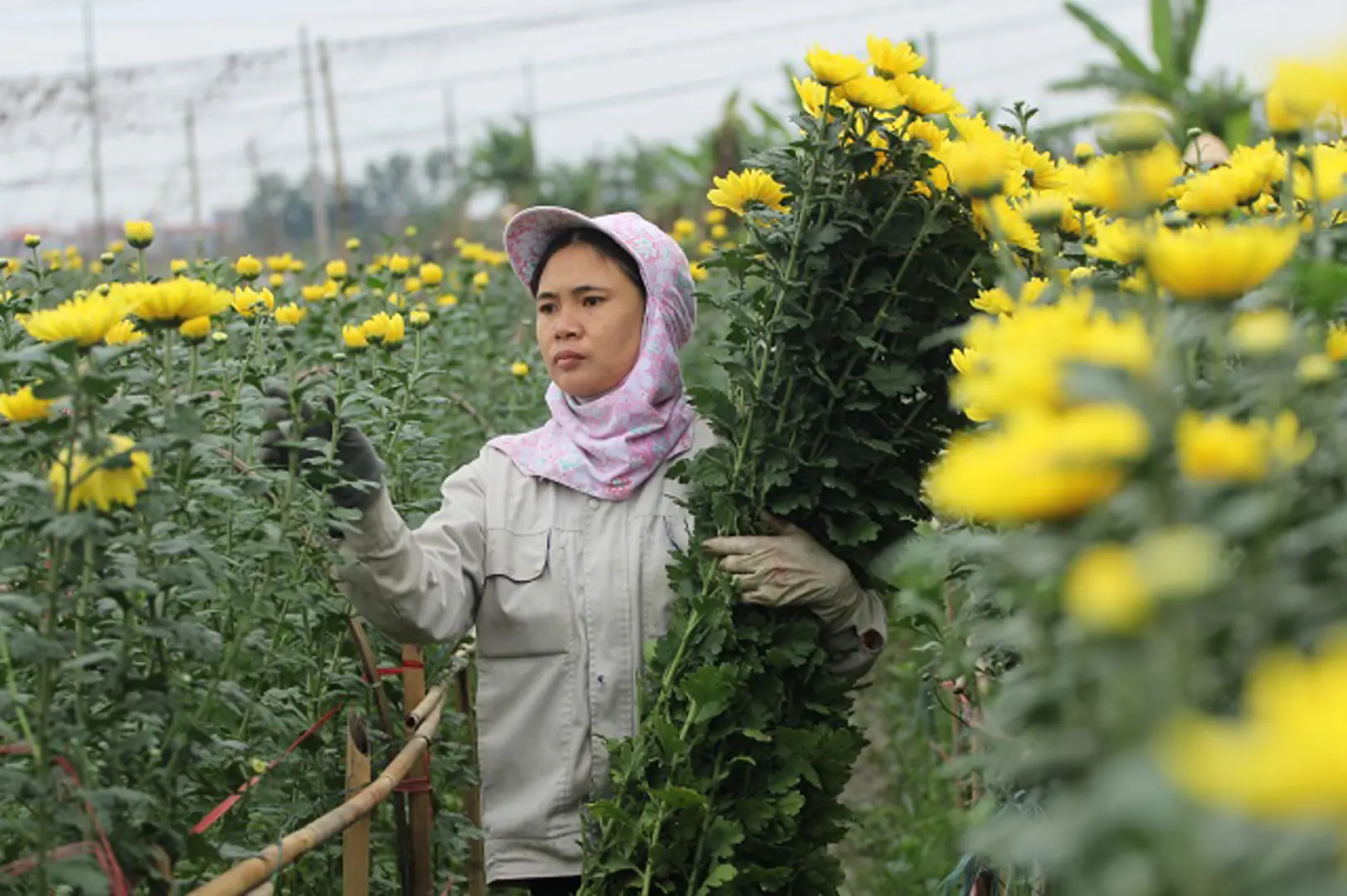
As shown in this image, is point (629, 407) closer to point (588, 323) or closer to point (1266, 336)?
point (588, 323)

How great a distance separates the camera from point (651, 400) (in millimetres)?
2832

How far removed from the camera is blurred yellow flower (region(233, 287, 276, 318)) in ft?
8.39

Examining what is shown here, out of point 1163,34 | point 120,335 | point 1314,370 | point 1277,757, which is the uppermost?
point 1163,34

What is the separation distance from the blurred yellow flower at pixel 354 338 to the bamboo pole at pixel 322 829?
60 cm

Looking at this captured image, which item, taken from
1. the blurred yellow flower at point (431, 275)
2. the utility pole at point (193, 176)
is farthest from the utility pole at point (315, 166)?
the blurred yellow flower at point (431, 275)

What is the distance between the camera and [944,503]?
1.23 meters

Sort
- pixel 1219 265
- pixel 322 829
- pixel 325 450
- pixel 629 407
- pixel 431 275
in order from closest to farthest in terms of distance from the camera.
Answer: pixel 1219 265 < pixel 322 829 < pixel 325 450 < pixel 629 407 < pixel 431 275

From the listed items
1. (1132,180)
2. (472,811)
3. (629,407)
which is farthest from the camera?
(472,811)

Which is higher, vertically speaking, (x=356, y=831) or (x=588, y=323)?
(x=588, y=323)

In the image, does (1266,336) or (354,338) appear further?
(354,338)

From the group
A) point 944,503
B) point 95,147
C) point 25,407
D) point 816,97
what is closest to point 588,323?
point 816,97

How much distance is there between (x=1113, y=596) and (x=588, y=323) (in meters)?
2.20

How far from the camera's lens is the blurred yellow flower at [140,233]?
2398 millimetres

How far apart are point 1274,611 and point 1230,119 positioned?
2.86m
